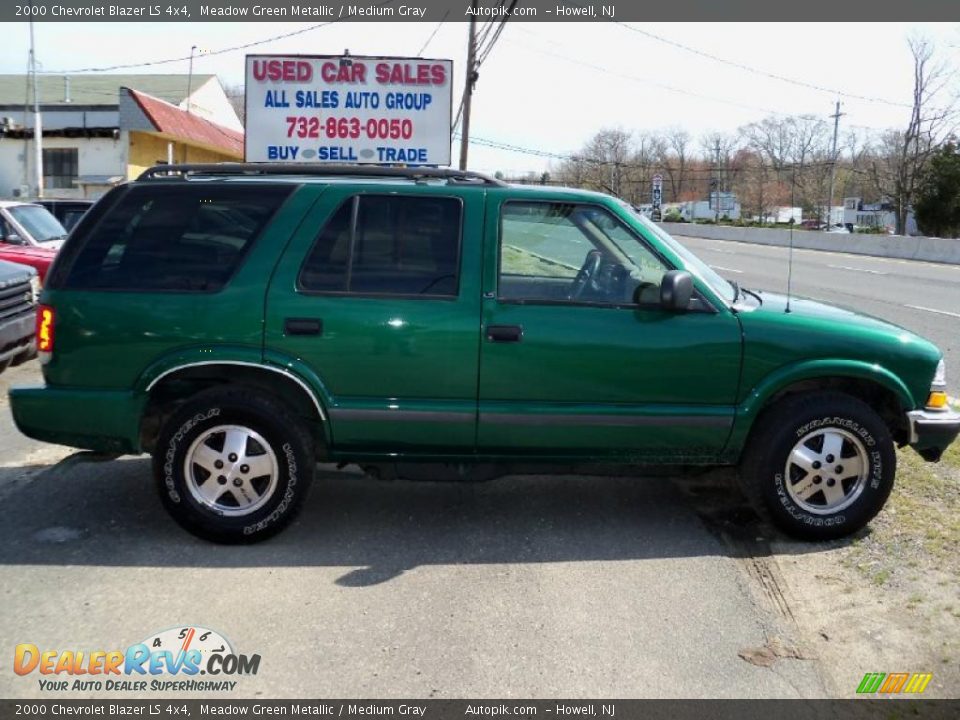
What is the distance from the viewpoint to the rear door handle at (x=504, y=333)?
478 cm

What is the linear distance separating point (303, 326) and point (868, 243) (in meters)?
36.0

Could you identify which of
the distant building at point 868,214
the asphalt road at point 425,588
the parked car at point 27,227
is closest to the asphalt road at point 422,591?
the asphalt road at point 425,588

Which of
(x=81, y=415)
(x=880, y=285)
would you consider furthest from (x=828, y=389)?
(x=880, y=285)

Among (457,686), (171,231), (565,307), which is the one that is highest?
(171,231)

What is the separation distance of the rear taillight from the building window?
3765cm

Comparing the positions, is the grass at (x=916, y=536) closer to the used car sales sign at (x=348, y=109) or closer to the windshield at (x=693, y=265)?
the windshield at (x=693, y=265)

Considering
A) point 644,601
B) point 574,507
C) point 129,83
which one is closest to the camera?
point 644,601

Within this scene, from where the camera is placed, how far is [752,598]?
4352 mm

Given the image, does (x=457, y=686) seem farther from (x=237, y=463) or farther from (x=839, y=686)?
(x=237, y=463)

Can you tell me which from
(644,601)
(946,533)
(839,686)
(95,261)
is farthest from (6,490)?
(946,533)

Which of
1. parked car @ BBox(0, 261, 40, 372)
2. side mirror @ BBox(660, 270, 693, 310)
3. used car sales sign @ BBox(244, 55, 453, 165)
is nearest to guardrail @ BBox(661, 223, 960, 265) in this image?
used car sales sign @ BBox(244, 55, 453, 165)

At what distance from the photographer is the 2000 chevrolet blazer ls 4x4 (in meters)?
4.78

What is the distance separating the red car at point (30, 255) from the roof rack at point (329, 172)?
→ 24.2 feet

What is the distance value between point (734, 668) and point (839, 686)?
397 millimetres
